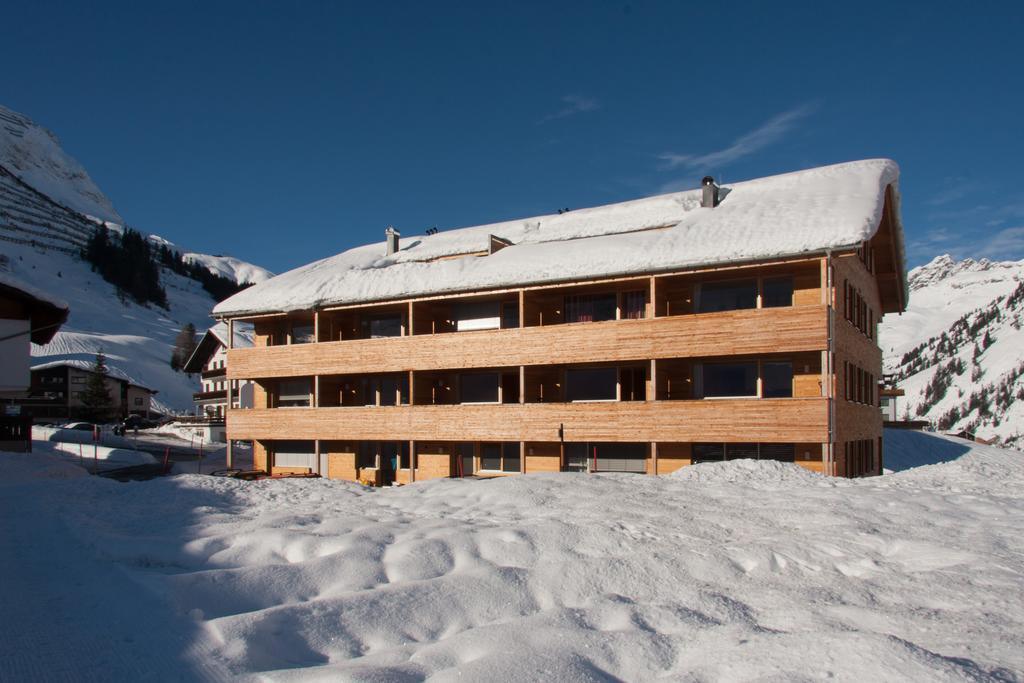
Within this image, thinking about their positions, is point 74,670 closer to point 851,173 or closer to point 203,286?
point 851,173

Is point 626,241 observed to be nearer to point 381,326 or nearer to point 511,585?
point 381,326

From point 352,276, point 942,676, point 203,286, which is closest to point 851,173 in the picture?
point 352,276

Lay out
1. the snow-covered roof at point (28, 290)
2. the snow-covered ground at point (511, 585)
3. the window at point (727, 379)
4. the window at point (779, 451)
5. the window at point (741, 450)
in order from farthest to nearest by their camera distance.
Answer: the window at point (727, 379) < the window at point (741, 450) < the window at point (779, 451) < the snow-covered roof at point (28, 290) < the snow-covered ground at point (511, 585)

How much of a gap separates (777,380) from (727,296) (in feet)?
10.3

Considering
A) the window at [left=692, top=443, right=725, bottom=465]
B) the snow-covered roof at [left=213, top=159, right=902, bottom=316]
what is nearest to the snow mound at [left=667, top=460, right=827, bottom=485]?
the window at [left=692, top=443, right=725, bottom=465]

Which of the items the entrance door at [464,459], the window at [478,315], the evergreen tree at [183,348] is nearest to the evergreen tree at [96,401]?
the evergreen tree at [183,348]

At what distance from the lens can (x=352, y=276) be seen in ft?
106

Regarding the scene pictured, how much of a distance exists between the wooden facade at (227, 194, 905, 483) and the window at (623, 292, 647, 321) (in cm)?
4

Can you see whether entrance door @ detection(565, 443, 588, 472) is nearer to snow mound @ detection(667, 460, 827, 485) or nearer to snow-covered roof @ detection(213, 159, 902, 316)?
snow-covered roof @ detection(213, 159, 902, 316)

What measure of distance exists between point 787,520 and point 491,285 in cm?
1798

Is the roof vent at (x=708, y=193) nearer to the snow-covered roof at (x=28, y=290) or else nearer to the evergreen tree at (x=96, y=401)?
the snow-covered roof at (x=28, y=290)

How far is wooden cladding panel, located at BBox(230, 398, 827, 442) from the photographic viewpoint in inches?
895

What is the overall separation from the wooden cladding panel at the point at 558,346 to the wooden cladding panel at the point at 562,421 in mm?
1572

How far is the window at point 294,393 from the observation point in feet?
111
